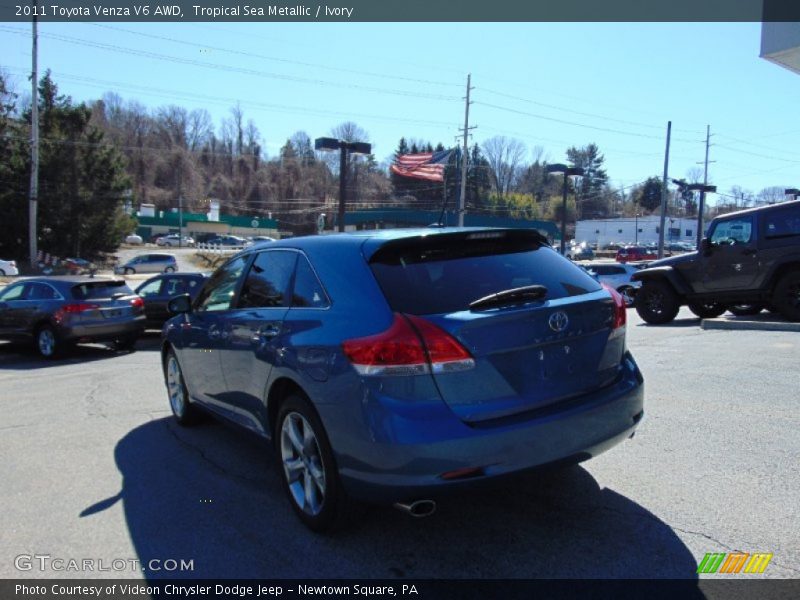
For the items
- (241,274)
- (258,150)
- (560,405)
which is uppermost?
(258,150)

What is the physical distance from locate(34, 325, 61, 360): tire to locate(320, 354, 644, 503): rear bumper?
10.1 meters

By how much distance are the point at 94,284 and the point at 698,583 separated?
11.7 meters

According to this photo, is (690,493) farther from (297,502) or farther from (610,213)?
(610,213)

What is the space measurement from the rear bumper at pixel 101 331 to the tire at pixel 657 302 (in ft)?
34.4

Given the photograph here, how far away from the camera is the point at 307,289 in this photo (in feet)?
12.5

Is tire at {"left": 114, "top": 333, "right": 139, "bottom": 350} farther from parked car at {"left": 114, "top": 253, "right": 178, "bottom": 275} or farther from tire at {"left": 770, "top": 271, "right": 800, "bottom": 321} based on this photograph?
parked car at {"left": 114, "top": 253, "right": 178, "bottom": 275}

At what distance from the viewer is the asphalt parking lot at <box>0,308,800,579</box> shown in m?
3.21

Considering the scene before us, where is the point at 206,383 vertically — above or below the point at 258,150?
below

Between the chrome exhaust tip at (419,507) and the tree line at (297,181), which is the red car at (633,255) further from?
the chrome exhaust tip at (419,507)

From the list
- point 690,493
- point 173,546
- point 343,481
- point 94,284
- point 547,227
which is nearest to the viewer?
point 343,481

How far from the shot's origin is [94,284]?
11945mm

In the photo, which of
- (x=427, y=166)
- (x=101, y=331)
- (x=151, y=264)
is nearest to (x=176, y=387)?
(x=101, y=331)

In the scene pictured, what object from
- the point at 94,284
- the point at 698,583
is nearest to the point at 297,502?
the point at 698,583

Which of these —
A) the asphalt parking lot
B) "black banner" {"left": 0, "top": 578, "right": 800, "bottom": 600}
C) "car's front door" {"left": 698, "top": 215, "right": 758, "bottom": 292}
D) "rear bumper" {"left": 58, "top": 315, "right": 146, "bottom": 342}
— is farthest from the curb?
"rear bumper" {"left": 58, "top": 315, "right": 146, "bottom": 342}
